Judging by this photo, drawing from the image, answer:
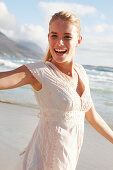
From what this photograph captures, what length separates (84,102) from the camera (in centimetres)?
169

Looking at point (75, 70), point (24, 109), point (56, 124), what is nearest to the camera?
point (56, 124)

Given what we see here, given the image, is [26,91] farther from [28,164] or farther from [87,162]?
[28,164]

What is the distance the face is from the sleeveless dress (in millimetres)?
102

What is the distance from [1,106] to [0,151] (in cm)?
287

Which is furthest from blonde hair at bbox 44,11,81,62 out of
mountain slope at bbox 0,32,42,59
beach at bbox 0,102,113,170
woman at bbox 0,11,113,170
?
mountain slope at bbox 0,32,42,59

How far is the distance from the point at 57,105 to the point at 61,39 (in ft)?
1.27

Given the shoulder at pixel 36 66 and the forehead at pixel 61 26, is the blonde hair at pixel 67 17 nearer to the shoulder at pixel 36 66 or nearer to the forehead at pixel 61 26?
the forehead at pixel 61 26

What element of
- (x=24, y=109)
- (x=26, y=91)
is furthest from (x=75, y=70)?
(x=26, y=91)

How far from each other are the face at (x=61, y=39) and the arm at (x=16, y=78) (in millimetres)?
212

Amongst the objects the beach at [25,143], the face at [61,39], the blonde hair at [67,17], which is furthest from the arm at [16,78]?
the beach at [25,143]

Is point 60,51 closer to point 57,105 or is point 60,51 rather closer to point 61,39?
point 61,39

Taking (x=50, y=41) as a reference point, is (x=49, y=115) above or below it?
below

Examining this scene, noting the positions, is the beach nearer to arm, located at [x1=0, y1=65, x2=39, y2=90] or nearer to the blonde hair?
arm, located at [x1=0, y1=65, x2=39, y2=90]

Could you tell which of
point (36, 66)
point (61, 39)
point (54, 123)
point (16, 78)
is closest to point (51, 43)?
point (61, 39)
